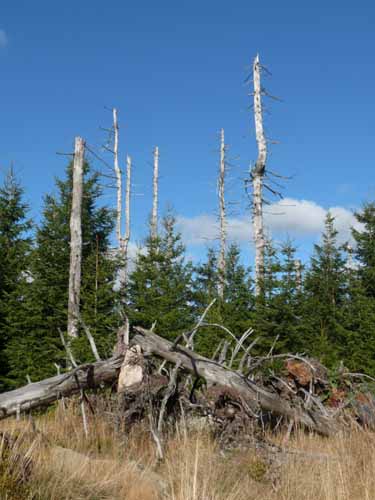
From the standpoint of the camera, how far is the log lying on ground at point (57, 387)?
4871 millimetres

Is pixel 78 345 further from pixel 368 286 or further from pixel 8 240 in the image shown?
pixel 368 286

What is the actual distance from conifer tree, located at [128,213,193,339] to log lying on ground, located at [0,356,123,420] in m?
5.05

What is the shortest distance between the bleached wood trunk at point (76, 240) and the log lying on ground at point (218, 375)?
592cm

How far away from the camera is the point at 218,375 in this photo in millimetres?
5277

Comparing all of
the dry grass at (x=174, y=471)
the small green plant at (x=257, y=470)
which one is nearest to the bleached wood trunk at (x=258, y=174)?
the dry grass at (x=174, y=471)

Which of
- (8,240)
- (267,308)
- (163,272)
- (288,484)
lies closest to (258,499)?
(288,484)

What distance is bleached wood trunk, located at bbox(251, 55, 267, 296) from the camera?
47.0 feet

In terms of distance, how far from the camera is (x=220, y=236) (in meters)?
23.9

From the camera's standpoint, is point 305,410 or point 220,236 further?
point 220,236

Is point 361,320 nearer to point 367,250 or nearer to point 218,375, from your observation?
point 367,250

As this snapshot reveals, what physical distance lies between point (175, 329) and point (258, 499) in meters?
7.47

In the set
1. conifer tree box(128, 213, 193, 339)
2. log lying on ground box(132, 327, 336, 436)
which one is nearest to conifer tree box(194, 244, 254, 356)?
conifer tree box(128, 213, 193, 339)

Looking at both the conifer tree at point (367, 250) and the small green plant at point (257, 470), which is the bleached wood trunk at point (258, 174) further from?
the small green plant at point (257, 470)

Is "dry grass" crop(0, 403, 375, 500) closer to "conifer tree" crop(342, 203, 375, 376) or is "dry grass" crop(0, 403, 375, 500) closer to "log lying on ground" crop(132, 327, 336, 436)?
"log lying on ground" crop(132, 327, 336, 436)
